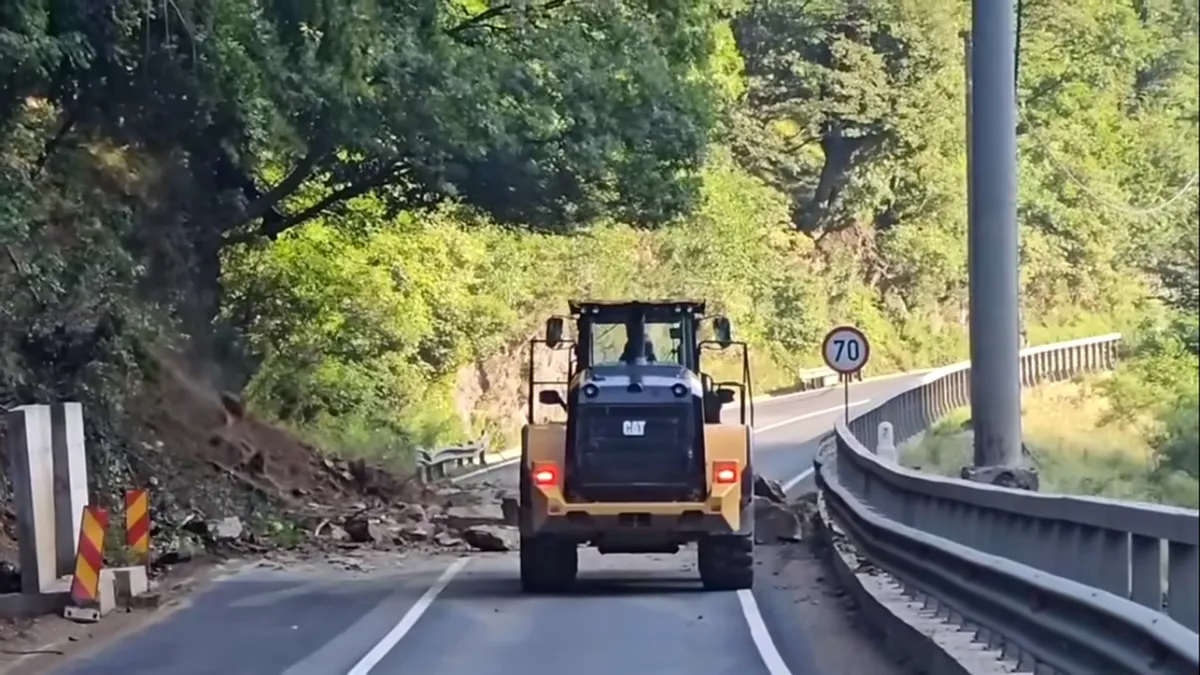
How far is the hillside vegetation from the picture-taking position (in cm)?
2020

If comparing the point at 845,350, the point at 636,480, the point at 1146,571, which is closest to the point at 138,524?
the point at 636,480

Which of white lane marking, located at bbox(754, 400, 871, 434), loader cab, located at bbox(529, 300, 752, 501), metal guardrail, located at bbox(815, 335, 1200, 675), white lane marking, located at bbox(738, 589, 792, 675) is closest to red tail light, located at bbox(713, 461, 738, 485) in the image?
loader cab, located at bbox(529, 300, 752, 501)

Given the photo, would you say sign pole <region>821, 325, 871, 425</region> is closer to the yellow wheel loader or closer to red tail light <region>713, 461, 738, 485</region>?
the yellow wheel loader

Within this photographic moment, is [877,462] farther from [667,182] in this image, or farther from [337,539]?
[667,182]

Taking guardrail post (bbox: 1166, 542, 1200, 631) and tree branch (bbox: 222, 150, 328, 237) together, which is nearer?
guardrail post (bbox: 1166, 542, 1200, 631)

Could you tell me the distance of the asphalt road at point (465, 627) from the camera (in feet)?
50.2

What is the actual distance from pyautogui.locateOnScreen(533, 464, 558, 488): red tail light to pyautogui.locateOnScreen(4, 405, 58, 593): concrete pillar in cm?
484

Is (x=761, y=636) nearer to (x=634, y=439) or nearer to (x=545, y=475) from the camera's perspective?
(x=634, y=439)

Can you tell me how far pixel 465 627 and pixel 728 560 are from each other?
3857 millimetres

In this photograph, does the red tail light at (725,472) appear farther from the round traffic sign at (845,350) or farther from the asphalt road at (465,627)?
the round traffic sign at (845,350)

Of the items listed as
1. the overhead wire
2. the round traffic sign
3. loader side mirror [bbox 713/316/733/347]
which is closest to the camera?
the overhead wire

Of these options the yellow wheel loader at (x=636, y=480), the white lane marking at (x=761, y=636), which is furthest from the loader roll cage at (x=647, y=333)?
the white lane marking at (x=761, y=636)

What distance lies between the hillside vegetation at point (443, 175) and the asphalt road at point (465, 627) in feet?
13.9

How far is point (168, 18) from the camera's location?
20.9 metres
